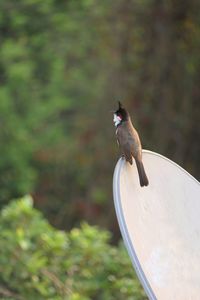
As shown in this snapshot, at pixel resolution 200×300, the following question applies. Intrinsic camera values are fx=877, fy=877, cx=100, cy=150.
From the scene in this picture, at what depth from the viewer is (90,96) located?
Result: 34.3ft

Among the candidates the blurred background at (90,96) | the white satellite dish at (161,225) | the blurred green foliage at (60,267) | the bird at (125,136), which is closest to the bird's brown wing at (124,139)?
the bird at (125,136)

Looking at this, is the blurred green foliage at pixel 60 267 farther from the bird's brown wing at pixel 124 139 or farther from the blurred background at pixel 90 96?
the blurred background at pixel 90 96

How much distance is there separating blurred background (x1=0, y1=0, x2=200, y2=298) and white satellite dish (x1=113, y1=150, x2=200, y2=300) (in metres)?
5.72

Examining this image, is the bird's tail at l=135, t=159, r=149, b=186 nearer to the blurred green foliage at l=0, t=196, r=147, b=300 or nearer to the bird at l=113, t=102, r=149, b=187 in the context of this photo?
the bird at l=113, t=102, r=149, b=187

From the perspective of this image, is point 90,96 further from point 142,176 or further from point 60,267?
point 142,176

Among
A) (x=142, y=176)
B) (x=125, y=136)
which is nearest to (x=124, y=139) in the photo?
(x=125, y=136)

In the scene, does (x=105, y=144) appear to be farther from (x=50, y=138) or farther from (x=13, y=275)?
(x=13, y=275)

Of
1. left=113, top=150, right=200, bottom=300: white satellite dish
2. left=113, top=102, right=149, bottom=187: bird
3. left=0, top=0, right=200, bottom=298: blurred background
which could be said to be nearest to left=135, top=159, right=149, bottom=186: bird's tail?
left=113, top=150, right=200, bottom=300: white satellite dish

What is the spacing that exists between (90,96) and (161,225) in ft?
23.3

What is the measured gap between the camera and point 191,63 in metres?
10.9

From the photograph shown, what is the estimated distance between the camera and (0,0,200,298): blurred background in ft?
31.1

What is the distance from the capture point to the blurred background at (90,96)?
948 cm

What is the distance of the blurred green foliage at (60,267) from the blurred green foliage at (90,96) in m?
3.86

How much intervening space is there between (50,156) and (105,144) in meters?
0.75
